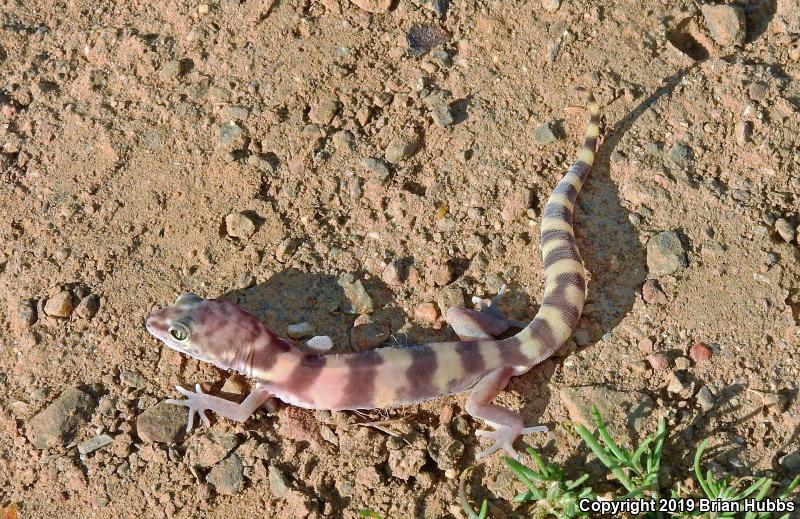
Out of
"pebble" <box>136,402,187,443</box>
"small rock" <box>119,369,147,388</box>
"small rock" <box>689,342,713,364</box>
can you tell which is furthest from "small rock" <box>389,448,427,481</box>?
"small rock" <box>689,342,713,364</box>

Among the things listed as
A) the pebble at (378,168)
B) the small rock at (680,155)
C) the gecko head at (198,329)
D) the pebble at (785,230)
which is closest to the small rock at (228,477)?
the gecko head at (198,329)

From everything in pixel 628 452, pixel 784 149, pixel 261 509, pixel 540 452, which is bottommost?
pixel 261 509

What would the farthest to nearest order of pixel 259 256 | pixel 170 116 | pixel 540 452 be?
pixel 170 116, pixel 259 256, pixel 540 452

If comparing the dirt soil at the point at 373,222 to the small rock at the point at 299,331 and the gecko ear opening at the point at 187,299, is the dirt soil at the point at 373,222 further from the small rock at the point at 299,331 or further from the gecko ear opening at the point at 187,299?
the gecko ear opening at the point at 187,299

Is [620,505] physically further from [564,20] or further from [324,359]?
[564,20]

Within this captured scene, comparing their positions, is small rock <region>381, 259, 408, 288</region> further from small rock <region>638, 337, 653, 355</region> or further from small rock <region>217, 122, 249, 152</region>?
small rock <region>638, 337, 653, 355</region>

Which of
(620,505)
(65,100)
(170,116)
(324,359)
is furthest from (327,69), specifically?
(620,505)
